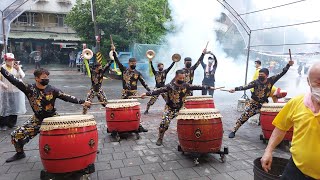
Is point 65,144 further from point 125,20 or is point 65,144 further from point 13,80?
point 125,20

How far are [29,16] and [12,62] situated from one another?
2679 cm

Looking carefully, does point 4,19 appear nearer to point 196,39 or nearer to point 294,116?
point 294,116

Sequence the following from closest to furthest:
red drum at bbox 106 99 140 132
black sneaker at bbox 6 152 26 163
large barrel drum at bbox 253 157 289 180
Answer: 1. large barrel drum at bbox 253 157 289 180
2. black sneaker at bbox 6 152 26 163
3. red drum at bbox 106 99 140 132

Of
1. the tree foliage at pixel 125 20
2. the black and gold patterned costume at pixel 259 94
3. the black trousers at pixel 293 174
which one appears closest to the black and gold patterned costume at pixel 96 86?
the black and gold patterned costume at pixel 259 94

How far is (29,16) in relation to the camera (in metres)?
29.8

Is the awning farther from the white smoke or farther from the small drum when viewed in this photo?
the small drum

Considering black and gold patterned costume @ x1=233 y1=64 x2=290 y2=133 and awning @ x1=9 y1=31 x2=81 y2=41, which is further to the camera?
awning @ x1=9 y1=31 x2=81 y2=41

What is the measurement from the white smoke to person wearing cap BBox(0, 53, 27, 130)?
1201 cm

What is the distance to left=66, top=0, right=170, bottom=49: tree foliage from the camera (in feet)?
61.5

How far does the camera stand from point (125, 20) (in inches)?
752

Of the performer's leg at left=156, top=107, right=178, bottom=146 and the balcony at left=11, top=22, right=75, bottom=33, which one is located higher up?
the balcony at left=11, top=22, right=75, bottom=33

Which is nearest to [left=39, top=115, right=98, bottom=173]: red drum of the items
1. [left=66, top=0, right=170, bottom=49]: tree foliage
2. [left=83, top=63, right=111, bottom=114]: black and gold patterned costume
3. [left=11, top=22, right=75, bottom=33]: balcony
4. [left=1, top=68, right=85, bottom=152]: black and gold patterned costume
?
[left=1, top=68, right=85, bottom=152]: black and gold patterned costume

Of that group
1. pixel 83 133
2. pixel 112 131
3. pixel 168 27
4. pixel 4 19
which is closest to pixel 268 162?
pixel 83 133

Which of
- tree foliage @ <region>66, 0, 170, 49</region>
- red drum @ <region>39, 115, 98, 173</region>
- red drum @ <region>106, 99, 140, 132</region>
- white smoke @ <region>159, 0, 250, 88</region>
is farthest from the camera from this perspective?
tree foliage @ <region>66, 0, 170, 49</region>
